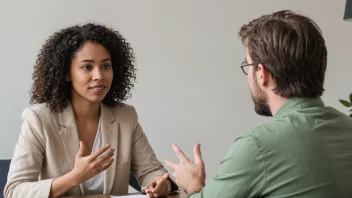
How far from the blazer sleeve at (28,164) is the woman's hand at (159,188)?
17.0 inches

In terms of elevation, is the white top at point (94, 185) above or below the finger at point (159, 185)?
below

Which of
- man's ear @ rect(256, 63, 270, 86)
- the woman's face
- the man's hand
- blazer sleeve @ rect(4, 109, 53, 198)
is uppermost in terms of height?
man's ear @ rect(256, 63, 270, 86)

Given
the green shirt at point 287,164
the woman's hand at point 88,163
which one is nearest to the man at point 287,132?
the green shirt at point 287,164

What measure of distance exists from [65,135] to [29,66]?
3.49ft

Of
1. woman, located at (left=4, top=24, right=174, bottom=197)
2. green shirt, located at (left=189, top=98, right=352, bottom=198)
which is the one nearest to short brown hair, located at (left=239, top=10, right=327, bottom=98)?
green shirt, located at (left=189, top=98, right=352, bottom=198)

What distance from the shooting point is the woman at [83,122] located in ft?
7.91

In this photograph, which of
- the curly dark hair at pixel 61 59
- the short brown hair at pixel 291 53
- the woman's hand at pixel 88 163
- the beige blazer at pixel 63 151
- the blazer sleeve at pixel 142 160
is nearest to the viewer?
the short brown hair at pixel 291 53

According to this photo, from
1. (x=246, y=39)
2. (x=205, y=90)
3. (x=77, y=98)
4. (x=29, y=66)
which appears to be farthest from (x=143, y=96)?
(x=246, y=39)

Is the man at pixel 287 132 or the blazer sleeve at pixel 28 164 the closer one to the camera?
the man at pixel 287 132

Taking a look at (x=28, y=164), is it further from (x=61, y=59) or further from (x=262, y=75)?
(x=262, y=75)

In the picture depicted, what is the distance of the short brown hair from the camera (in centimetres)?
153

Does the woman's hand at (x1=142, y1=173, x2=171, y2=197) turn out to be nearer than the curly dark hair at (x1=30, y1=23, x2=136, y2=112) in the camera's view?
Yes

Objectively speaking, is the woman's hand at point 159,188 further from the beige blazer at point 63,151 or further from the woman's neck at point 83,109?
the woman's neck at point 83,109

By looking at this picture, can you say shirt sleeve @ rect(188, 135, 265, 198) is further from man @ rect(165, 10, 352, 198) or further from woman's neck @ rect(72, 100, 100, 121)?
woman's neck @ rect(72, 100, 100, 121)
